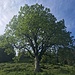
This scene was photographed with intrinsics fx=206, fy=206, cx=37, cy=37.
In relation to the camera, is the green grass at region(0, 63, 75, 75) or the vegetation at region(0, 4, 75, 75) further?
the vegetation at region(0, 4, 75, 75)

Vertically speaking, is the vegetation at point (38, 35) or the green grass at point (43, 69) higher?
the vegetation at point (38, 35)

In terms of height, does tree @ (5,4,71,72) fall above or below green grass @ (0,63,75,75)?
above

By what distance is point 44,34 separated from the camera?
46031mm

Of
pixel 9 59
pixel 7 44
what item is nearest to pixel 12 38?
pixel 7 44

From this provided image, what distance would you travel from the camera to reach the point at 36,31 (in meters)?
45.4

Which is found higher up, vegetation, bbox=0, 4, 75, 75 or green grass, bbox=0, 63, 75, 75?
vegetation, bbox=0, 4, 75, 75

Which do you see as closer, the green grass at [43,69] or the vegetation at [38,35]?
the green grass at [43,69]

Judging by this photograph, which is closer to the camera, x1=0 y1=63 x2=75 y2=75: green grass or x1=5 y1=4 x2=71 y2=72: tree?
x1=0 y1=63 x2=75 y2=75: green grass

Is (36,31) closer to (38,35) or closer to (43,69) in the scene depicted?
(38,35)

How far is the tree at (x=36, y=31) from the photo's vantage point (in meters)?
45.0

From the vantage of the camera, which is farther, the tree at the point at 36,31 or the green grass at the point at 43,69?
the tree at the point at 36,31

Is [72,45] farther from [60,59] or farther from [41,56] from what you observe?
[41,56]

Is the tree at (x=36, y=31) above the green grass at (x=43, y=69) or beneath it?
above

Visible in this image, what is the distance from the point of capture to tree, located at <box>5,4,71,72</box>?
45.0 metres
